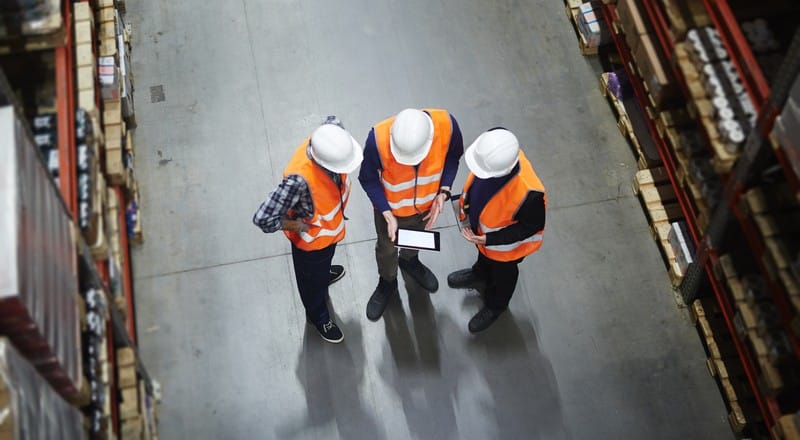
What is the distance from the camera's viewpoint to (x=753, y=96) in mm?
5285

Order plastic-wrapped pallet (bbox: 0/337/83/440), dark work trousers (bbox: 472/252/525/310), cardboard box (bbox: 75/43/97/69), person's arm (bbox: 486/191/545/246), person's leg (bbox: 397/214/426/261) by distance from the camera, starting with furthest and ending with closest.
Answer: person's leg (bbox: 397/214/426/261) < dark work trousers (bbox: 472/252/525/310) < cardboard box (bbox: 75/43/97/69) < person's arm (bbox: 486/191/545/246) < plastic-wrapped pallet (bbox: 0/337/83/440)

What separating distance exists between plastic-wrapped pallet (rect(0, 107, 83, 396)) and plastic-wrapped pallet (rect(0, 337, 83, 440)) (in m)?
0.13

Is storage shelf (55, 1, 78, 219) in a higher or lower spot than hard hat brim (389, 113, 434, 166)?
higher

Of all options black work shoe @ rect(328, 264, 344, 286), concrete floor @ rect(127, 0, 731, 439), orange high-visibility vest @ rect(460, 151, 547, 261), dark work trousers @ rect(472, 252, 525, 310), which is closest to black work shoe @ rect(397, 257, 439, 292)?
concrete floor @ rect(127, 0, 731, 439)

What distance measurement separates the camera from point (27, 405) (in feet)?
10.8

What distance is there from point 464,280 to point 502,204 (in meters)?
1.76

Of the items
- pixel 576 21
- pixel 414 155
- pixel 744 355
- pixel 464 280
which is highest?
pixel 576 21

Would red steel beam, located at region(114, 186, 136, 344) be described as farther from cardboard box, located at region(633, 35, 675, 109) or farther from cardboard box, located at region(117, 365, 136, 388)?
cardboard box, located at region(633, 35, 675, 109)

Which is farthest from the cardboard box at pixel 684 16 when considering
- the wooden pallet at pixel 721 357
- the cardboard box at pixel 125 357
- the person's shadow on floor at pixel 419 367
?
the cardboard box at pixel 125 357

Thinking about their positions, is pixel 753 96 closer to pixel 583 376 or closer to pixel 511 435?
pixel 583 376

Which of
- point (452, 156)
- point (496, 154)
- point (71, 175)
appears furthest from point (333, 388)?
point (71, 175)

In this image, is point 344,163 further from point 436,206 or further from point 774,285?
point 774,285

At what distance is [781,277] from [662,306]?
2.04 m

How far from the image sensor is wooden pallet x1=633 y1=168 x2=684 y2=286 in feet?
23.5
